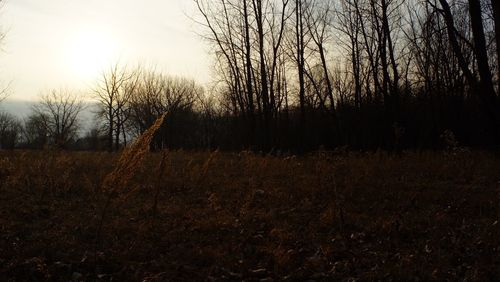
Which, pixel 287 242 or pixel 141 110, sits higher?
pixel 141 110

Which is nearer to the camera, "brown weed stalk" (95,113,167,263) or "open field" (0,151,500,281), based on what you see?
"open field" (0,151,500,281)

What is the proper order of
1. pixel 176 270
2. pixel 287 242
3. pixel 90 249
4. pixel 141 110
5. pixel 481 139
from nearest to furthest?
pixel 176 270
pixel 90 249
pixel 287 242
pixel 481 139
pixel 141 110

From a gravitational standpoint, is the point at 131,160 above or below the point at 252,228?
above

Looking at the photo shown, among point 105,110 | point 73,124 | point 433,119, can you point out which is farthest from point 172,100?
point 433,119

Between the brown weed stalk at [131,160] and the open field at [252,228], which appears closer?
the open field at [252,228]

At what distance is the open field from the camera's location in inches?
197

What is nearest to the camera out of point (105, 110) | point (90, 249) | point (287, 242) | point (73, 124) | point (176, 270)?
point (176, 270)

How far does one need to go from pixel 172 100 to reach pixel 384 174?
50340 millimetres

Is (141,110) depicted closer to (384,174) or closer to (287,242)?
(384,174)

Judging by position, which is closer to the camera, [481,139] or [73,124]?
[481,139]

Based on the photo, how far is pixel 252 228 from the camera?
6.55m

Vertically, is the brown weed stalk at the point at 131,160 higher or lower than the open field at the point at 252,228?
higher

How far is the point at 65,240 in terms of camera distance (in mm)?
5684

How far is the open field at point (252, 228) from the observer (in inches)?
197
